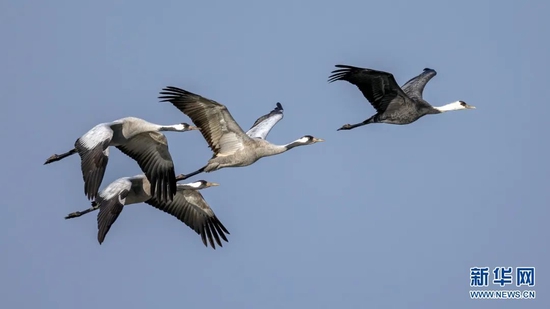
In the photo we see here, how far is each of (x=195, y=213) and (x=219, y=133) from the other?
2.07 m

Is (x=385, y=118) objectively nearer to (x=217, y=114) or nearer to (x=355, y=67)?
(x=355, y=67)

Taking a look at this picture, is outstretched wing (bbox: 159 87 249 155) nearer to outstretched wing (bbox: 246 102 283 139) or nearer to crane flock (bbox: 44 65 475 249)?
crane flock (bbox: 44 65 475 249)

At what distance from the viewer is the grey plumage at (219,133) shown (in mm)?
17531

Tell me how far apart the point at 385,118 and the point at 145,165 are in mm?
4130

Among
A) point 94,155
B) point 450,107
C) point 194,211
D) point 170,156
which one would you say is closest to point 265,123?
point 194,211

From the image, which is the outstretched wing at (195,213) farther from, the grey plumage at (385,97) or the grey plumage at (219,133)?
the grey plumage at (385,97)

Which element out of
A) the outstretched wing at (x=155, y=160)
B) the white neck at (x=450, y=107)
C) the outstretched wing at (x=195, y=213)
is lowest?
the outstretched wing at (x=195, y=213)

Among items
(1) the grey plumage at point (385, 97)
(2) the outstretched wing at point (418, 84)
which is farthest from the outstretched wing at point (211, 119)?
(2) the outstretched wing at point (418, 84)

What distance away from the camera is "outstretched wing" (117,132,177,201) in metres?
17.9

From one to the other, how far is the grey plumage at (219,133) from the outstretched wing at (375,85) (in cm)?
180

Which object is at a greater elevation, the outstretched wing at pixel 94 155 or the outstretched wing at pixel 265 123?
the outstretched wing at pixel 265 123

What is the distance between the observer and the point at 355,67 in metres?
19.2

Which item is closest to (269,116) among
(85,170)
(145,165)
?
(145,165)

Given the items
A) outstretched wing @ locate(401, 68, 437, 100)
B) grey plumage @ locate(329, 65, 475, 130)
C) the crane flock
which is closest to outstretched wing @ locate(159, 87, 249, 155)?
the crane flock
